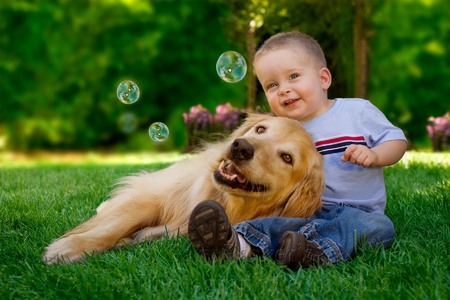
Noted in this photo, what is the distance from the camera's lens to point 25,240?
271 centimetres

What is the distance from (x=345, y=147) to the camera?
293 centimetres

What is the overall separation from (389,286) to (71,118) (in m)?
15.8

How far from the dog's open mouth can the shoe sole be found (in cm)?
29

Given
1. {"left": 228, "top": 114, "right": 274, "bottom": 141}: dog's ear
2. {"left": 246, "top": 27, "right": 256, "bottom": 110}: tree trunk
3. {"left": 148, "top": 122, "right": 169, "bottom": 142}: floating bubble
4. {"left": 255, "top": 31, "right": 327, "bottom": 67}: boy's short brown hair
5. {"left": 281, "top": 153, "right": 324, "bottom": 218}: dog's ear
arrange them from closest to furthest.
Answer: {"left": 281, "top": 153, "right": 324, "bottom": 218}: dog's ear, {"left": 228, "top": 114, "right": 274, "bottom": 141}: dog's ear, {"left": 255, "top": 31, "right": 327, "bottom": 67}: boy's short brown hair, {"left": 148, "top": 122, "right": 169, "bottom": 142}: floating bubble, {"left": 246, "top": 27, "right": 256, "bottom": 110}: tree trunk

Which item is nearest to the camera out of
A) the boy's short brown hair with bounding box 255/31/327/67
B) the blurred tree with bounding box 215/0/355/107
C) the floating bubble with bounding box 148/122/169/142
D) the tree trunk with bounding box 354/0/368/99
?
the boy's short brown hair with bounding box 255/31/327/67

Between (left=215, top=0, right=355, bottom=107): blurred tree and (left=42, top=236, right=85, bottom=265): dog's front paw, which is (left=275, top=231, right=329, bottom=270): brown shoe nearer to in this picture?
(left=42, top=236, right=85, bottom=265): dog's front paw

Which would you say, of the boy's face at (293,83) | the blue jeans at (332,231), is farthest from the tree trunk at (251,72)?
the blue jeans at (332,231)

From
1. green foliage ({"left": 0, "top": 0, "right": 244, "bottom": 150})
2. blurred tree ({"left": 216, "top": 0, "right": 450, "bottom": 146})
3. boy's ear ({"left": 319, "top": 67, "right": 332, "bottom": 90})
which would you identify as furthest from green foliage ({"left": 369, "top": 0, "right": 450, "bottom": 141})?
boy's ear ({"left": 319, "top": 67, "right": 332, "bottom": 90})

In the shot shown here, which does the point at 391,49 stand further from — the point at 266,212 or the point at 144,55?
the point at 266,212

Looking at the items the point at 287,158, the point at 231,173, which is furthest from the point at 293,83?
the point at 231,173

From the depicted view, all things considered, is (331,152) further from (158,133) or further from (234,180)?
(158,133)

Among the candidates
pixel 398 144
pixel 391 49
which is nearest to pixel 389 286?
pixel 398 144

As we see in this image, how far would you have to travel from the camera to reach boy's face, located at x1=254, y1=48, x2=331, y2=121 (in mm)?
2984

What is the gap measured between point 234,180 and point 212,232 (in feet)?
1.12
